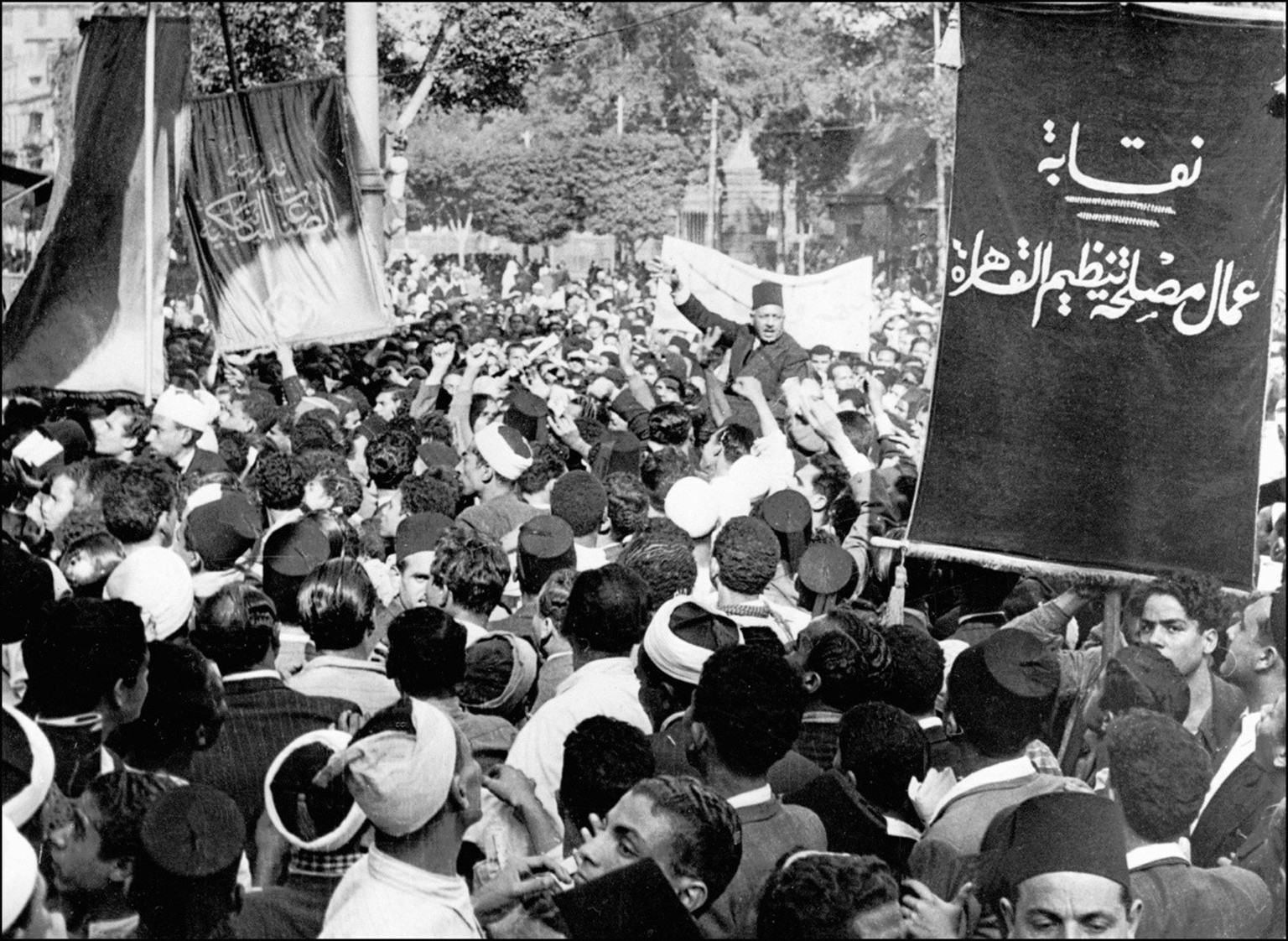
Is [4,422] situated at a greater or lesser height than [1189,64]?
lesser

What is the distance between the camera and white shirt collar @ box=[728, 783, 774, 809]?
3242mm

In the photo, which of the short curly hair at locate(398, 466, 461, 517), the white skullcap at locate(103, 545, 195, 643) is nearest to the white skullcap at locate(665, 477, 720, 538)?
the short curly hair at locate(398, 466, 461, 517)

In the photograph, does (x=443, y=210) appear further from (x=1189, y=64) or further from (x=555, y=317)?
(x=1189, y=64)

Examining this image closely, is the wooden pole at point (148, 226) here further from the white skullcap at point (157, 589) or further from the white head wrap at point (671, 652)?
the white head wrap at point (671, 652)

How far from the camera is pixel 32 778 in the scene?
2.73 m

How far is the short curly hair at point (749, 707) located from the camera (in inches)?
127

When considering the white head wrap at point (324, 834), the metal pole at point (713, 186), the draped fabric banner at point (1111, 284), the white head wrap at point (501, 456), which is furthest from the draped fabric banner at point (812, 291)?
the metal pole at point (713, 186)

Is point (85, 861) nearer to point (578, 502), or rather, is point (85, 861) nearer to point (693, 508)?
point (693, 508)

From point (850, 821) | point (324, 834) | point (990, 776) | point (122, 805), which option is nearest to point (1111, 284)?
point (990, 776)

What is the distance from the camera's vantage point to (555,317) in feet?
67.9

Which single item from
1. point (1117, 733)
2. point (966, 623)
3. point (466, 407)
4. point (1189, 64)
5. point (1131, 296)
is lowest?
point (466, 407)

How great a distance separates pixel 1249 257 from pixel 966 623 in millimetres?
1600

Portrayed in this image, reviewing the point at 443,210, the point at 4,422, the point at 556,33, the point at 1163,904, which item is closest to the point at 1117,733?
the point at 1163,904

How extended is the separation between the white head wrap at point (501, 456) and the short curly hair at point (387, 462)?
15.2 inches
